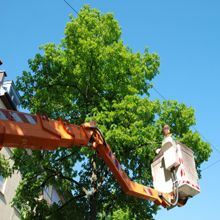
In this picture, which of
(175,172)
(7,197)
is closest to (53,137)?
(175,172)

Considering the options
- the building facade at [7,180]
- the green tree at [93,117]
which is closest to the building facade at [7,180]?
the building facade at [7,180]

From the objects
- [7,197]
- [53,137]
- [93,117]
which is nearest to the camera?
[53,137]

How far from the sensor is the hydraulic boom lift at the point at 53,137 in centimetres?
577

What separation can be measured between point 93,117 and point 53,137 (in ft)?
21.9

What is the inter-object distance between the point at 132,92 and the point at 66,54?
330 centimetres

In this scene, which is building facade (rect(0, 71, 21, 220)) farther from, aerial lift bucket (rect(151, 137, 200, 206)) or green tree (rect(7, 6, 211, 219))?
aerial lift bucket (rect(151, 137, 200, 206))

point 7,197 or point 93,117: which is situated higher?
point 7,197

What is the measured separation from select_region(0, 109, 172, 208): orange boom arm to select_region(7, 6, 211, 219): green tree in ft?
16.4

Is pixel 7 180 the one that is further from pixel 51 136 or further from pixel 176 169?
pixel 176 169

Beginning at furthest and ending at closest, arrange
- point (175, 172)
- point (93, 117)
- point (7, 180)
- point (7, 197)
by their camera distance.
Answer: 1. point (7, 180)
2. point (7, 197)
3. point (93, 117)
4. point (175, 172)

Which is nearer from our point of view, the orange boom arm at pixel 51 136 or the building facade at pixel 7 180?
the orange boom arm at pixel 51 136

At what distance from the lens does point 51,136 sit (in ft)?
20.5

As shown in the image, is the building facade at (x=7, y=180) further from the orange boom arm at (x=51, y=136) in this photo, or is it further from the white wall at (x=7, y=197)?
the orange boom arm at (x=51, y=136)

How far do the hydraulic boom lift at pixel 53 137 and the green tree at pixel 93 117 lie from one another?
4998 millimetres
